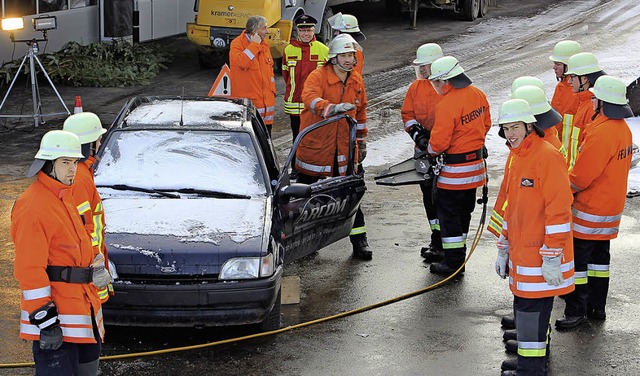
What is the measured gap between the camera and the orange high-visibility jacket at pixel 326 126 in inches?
369

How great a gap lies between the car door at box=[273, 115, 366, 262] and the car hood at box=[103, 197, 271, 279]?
225 millimetres

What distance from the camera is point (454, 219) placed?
8.87 m

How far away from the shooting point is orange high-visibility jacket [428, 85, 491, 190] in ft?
28.0

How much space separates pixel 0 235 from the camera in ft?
32.3

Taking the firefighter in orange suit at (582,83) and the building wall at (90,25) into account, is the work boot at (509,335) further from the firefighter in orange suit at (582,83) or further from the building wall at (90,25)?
the building wall at (90,25)

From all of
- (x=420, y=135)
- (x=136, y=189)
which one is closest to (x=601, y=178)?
(x=420, y=135)

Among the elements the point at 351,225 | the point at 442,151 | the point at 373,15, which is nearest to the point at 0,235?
the point at 351,225

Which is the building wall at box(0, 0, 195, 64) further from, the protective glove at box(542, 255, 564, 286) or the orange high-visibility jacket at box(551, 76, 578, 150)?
the protective glove at box(542, 255, 564, 286)

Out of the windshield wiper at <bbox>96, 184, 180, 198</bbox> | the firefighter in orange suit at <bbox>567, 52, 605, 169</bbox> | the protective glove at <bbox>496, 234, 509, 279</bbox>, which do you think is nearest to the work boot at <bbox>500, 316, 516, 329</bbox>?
the protective glove at <bbox>496, 234, 509, 279</bbox>

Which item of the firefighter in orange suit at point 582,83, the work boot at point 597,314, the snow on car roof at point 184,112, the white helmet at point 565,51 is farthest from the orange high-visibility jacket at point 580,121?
the snow on car roof at point 184,112

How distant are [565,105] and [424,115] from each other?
1.27 metres

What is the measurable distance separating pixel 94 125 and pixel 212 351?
2.03 m

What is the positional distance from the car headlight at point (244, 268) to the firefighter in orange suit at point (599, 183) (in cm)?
229

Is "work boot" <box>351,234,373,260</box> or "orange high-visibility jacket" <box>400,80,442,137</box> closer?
"orange high-visibility jacket" <box>400,80,442,137</box>
